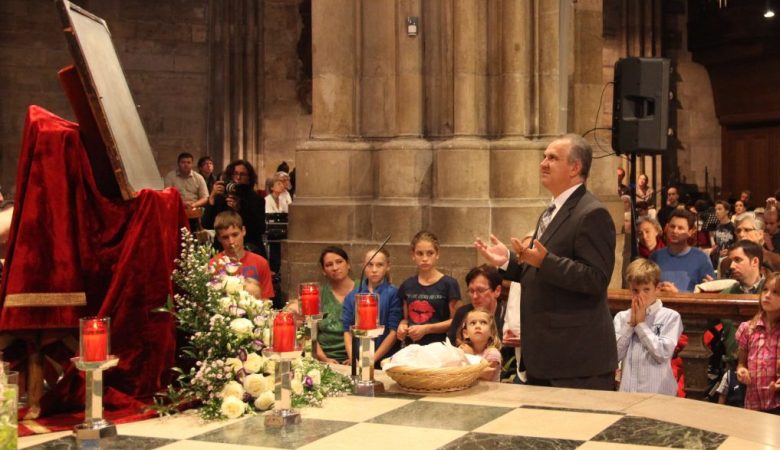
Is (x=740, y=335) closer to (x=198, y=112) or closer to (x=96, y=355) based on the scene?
(x=96, y=355)

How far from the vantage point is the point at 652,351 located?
19.2 ft

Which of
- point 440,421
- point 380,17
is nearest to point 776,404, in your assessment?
point 440,421

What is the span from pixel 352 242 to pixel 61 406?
521 centimetres

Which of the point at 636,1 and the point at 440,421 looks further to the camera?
the point at 636,1

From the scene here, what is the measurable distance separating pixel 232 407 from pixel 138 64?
47.5 ft

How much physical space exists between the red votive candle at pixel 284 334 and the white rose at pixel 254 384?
422 millimetres

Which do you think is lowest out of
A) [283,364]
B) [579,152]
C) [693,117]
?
[283,364]

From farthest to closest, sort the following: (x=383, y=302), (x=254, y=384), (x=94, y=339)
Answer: (x=383, y=302) < (x=254, y=384) < (x=94, y=339)

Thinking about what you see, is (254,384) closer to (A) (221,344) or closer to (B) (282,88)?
(A) (221,344)

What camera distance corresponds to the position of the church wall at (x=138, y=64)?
1697 centimetres

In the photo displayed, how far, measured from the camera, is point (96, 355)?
3713 mm

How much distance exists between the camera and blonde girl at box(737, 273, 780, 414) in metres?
5.67

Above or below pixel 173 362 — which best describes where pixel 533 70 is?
above

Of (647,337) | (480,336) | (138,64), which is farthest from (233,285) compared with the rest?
(138,64)
